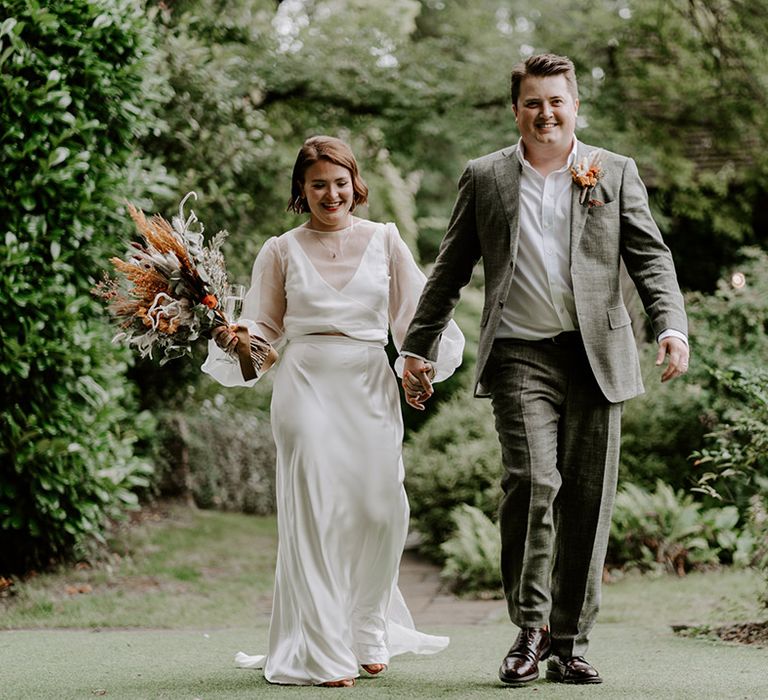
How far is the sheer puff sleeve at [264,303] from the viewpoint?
16.2ft

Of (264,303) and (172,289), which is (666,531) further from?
(172,289)

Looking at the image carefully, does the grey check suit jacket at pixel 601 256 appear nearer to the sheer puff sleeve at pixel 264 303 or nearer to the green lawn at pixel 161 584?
the sheer puff sleeve at pixel 264 303

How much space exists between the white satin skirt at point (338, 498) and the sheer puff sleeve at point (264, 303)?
0.19 meters

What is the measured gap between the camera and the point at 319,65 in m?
11.8

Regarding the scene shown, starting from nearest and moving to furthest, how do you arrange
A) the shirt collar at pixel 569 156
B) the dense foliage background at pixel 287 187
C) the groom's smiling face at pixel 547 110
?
the groom's smiling face at pixel 547 110, the shirt collar at pixel 569 156, the dense foliage background at pixel 287 187

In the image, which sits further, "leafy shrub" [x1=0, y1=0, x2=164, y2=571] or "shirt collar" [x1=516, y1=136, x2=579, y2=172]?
"leafy shrub" [x1=0, y1=0, x2=164, y2=571]

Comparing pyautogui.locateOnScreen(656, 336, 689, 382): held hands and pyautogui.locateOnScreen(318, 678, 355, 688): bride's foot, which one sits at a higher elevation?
pyautogui.locateOnScreen(656, 336, 689, 382): held hands

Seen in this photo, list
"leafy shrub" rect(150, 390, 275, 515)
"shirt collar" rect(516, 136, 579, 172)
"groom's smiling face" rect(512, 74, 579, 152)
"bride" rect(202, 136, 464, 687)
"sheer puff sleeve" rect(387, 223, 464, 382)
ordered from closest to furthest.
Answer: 1. "groom's smiling face" rect(512, 74, 579, 152)
2. "shirt collar" rect(516, 136, 579, 172)
3. "bride" rect(202, 136, 464, 687)
4. "sheer puff sleeve" rect(387, 223, 464, 382)
5. "leafy shrub" rect(150, 390, 275, 515)

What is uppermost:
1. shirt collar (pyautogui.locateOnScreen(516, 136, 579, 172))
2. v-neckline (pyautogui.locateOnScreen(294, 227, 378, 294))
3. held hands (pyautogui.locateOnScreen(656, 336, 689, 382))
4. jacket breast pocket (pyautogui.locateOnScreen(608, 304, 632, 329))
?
shirt collar (pyautogui.locateOnScreen(516, 136, 579, 172))

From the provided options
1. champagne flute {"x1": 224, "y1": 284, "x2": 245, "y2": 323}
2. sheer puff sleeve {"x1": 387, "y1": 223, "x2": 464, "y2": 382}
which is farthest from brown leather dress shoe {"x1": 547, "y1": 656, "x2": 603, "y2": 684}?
champagne flute {"x1": 224, "y1": 284, "x2": 245, "y2": 323}

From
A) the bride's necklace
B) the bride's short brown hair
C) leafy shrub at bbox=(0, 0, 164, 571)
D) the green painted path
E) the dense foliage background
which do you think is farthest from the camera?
the dense foliage background

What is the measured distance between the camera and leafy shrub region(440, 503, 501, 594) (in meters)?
8.38

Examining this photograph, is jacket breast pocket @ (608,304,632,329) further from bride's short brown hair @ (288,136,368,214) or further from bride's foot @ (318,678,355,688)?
bride's foot @ (318,678,355,688)

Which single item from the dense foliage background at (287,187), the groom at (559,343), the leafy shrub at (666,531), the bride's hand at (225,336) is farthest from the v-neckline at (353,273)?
the leafy shrub at (666,531)
